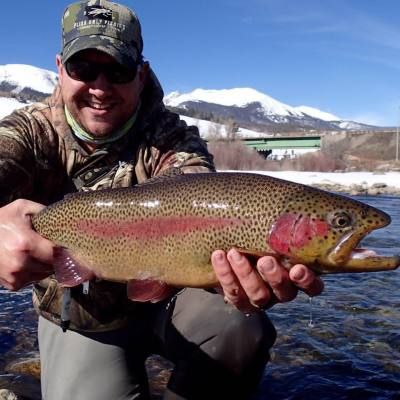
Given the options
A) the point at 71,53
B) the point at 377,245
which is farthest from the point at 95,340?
the point at 377,245

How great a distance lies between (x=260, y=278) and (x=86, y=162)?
62.4 inches

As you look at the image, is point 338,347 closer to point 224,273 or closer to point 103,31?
point 224,273

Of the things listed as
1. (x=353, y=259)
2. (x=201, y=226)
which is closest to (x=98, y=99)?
(x=201, y=226)

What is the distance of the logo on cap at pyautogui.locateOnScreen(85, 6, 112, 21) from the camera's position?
355 centimetres

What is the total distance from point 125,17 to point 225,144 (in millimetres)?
53219

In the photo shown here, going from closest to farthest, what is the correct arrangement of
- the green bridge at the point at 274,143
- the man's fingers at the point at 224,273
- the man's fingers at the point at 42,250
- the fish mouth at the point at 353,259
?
the fish mouth at the point at 353,259 < the man's fingers at the point at 224,273 < the man's fingers at the point at 42,250 < the green bridge at the point at 274,143

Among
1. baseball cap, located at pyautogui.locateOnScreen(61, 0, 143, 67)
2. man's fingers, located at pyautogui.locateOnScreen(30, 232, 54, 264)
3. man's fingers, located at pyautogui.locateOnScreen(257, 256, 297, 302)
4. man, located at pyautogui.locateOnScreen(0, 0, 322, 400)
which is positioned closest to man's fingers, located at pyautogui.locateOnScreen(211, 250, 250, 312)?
man's fingers, located at pyautogui.locateOnScreen(257, 256, 297, 302)

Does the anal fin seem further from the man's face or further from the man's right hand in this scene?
the man's face

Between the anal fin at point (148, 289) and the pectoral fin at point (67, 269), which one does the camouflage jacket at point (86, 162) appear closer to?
the pectoral fin at point (67, 269)

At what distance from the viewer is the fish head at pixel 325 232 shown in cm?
256

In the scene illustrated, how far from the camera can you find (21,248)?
114 inches

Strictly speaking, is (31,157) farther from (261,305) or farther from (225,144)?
(225,144)

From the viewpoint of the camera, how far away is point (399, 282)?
8.11m

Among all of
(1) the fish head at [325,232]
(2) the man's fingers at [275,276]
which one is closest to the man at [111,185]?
(2) the man's fingers at [275,276]
